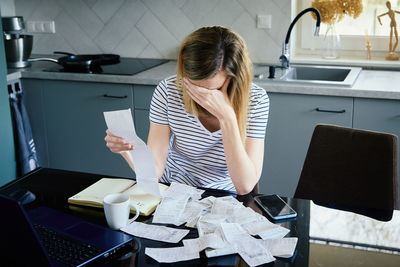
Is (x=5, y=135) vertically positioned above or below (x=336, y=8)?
below

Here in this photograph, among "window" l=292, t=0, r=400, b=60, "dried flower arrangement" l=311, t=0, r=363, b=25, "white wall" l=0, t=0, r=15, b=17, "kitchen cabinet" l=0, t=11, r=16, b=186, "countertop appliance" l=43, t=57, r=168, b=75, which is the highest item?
"white wall" l=0, t=0, r=15, b=17

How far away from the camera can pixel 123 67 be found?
309cm

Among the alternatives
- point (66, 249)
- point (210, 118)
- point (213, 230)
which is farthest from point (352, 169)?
point (66, 249)

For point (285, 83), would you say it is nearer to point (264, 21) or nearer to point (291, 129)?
point (291, 129)

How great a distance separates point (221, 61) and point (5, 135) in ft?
5.66

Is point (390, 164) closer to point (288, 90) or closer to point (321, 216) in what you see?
point (321, 216)

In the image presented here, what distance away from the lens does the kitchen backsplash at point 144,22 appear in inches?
122

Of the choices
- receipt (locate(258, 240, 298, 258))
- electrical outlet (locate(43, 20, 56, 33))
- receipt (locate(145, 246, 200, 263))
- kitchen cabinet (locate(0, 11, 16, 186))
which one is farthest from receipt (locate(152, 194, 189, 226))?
electrical outlet (locate(43, 20, 56, 33))

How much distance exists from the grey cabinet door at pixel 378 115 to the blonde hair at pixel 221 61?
952 mm

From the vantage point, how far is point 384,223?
1386 millimetres

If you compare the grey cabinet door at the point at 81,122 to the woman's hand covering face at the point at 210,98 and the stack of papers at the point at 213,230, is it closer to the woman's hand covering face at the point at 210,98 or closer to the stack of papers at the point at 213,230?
the woman's hand covering face at the point at 210,98

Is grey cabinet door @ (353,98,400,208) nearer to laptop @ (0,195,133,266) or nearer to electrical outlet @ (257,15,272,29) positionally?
electrical outlet @ (257,15,272,29)

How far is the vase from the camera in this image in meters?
3.08

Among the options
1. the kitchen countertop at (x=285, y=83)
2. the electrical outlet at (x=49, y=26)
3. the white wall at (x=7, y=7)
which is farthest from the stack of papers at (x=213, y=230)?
the white wall at (x=7, y=7)
